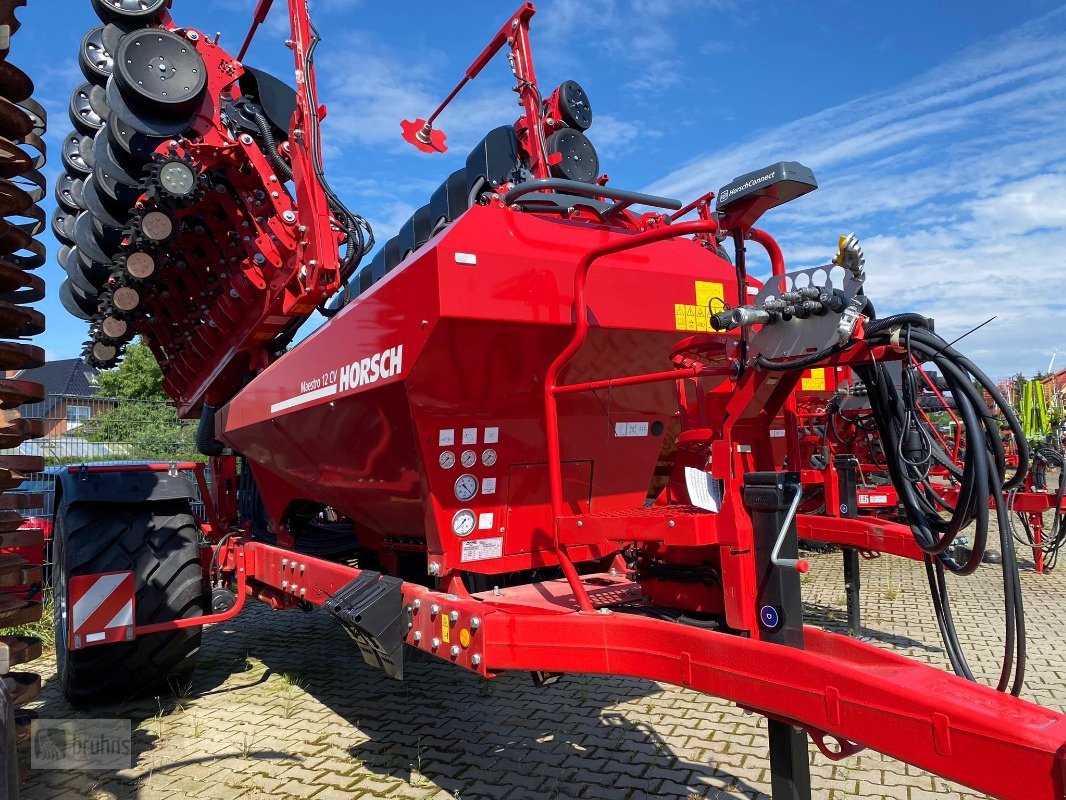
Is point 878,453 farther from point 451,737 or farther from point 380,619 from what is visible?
point 380,619

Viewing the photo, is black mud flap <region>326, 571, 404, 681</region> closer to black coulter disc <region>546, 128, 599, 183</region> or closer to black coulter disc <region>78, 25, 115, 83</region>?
black coulter disc <region>546, 128, 599, 183</region>

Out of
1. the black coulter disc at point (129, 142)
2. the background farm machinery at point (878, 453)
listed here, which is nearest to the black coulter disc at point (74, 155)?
the black coulter disc at point (129, 142)

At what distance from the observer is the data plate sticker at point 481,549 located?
124 inches

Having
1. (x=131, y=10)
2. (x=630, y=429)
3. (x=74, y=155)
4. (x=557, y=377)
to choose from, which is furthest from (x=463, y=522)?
(x=74, y=155)

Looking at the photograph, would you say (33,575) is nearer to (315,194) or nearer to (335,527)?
(315,194)

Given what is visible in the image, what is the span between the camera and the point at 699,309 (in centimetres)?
327

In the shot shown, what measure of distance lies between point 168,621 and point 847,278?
13.5 ft

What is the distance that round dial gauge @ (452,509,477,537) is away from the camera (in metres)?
3.11

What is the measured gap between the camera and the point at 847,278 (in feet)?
6.64

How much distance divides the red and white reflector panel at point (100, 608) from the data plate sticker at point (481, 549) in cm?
210

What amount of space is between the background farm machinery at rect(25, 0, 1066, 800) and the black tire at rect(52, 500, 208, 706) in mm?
16

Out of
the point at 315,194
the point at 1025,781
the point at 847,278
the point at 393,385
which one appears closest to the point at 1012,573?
the point at 1025,781

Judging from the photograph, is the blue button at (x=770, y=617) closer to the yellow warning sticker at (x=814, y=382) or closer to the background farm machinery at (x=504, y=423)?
the background farm machinery at (x=504, y=423)

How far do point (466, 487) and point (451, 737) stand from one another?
1567 mm
